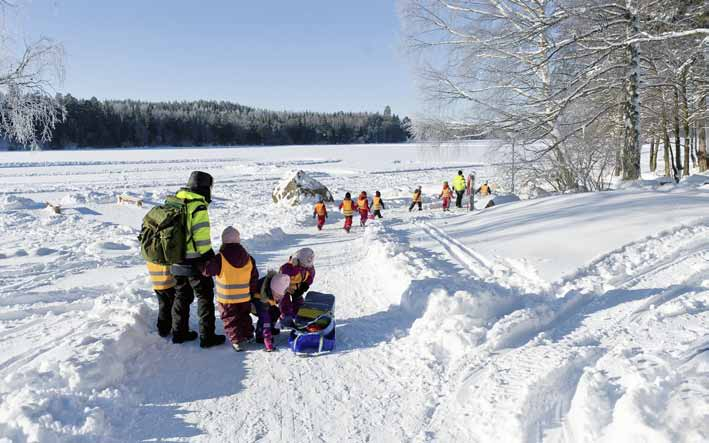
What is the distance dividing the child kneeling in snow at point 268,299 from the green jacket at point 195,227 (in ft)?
2.32

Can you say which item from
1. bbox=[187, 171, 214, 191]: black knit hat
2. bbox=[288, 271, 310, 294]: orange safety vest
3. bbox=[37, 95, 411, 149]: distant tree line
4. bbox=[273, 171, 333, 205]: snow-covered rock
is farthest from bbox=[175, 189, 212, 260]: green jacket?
bbox=[37, 95, 411, 149]: distant tree line

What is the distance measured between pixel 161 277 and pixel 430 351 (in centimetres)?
282

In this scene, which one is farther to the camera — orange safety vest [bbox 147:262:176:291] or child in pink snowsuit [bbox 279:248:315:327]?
child in pink snowsuit [bbox 279:248:315:327]

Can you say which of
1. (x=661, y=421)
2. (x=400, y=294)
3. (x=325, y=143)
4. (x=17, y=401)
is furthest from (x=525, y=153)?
(x=325, y=143)

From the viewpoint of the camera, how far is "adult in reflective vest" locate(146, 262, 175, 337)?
488 cm

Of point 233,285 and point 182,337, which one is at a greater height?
point 233,285

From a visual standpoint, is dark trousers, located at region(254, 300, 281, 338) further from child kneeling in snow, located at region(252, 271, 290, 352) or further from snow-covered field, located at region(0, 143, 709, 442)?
snow-covered field, located at region(0, 143, 709, 442)

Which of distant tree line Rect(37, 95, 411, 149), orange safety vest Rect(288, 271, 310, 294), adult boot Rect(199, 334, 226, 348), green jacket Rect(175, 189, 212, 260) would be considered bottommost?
adult boot Rect(199, 334, 226, 348)

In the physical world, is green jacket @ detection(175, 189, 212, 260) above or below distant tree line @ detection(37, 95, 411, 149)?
below

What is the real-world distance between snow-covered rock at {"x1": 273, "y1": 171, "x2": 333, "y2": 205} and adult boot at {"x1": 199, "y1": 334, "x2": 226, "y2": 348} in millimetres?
14564

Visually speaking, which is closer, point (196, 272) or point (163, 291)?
point (196, 272)

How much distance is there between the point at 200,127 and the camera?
3573 inches

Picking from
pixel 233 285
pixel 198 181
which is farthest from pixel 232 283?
pixel 198 181

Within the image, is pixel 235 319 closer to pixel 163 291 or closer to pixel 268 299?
pixel 268 299
